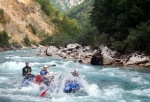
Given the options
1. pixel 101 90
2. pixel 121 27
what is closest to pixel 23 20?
pixel 121 27

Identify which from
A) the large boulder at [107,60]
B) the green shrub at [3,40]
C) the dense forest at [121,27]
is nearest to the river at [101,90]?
the large boulder at [107,60]

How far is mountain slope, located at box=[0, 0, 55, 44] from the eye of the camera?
7062 cm

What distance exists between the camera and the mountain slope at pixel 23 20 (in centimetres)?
7062

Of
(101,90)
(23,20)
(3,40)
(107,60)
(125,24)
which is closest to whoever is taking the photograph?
(101,90)

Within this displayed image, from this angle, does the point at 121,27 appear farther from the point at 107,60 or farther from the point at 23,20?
the point at 23,20

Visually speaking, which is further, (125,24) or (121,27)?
(121,27)

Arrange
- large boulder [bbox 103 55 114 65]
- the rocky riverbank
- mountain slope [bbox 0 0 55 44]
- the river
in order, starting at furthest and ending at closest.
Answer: mountain slope [bbox 0 0 55 44], large boulder [bbox 103 55 114 65], the rocky riverbank, the river

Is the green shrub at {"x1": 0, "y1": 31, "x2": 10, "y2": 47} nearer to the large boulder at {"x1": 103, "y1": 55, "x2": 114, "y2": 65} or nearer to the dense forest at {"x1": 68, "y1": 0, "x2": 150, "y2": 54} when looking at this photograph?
the dense forest at {"x1": 68, "y1": 0, "x2": 150, "y2": 54}

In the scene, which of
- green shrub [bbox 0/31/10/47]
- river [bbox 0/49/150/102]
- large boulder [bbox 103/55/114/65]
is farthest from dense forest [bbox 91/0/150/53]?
green shrub [bbox 0/31/10/47]

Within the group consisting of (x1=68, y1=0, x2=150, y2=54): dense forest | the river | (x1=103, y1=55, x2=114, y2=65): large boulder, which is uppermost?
(x1=68, y1=0, x2=150, y2=54): dense forest

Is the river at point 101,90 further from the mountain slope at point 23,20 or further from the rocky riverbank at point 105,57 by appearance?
the mountain slope at point 23,20

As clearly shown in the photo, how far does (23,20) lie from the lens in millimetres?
82062

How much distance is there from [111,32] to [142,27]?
8.79 m

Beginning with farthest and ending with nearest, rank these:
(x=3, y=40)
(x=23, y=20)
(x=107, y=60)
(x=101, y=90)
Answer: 1. (x=23, y=20)
2. (x=3, y=40)
3. (x=107, y=60)
4. (x=101, y=90)
